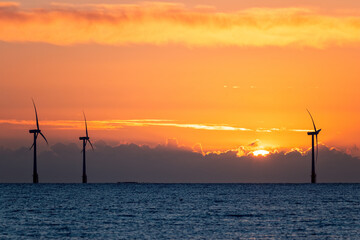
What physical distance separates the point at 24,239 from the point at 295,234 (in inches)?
1422

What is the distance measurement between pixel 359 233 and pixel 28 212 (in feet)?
237

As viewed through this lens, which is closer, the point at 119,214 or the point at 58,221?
the point at 58,221

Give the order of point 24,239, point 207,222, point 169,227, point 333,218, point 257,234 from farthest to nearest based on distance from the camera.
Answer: point 333,218, point 207,222, point 169,227, point 257,234, point 24,239

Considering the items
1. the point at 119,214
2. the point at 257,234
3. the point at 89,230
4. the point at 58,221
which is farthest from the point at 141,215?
the point at 257,234

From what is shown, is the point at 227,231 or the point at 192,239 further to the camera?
the point at 227,231

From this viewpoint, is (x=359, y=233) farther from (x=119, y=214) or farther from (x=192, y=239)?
(x=119, y=214)

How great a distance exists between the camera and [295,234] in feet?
327

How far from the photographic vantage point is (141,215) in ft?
453

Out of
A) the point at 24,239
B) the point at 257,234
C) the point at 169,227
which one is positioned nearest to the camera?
the point at 24,239

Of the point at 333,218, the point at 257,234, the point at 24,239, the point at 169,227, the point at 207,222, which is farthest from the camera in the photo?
the point at 333,218

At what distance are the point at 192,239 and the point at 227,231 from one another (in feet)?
39.9

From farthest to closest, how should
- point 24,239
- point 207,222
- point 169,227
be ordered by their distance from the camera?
point 207,222
point 169,227
point 24,239

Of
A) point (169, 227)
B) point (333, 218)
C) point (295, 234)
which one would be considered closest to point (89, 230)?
point (169, 227)

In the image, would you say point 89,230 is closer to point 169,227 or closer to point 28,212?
point 169,227
